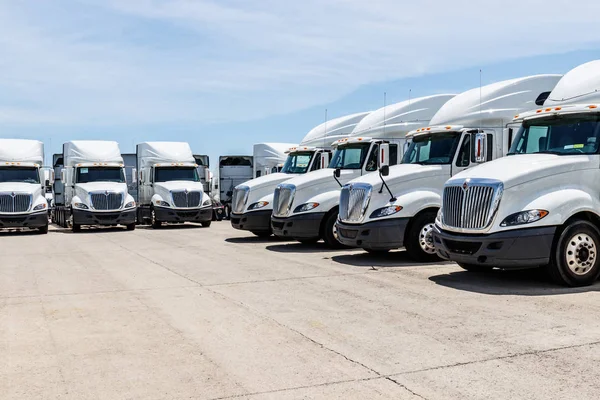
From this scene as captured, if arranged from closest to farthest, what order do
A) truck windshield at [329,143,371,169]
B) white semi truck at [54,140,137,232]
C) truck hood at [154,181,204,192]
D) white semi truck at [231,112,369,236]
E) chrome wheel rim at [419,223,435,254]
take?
1. chrome wheel rim at [419,223,435,254]
2. truck windshield at [329,143,371,169]
3. white semi truck at [231,112,369,236]
4. white semi truck at [54,140,137,232]
5. truck hood at [154,181,204,192]

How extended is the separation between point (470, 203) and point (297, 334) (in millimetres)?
3970

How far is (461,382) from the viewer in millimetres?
5188

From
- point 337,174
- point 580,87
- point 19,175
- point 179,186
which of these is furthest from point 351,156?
point 19,175

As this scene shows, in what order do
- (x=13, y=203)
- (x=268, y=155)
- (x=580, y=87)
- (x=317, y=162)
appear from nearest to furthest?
1. (x=580, y=87)
2. (x=317, y=162)
3. (x=13, y=203)
4. (x=268, y=155)

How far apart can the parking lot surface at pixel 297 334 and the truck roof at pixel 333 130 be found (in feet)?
28.4

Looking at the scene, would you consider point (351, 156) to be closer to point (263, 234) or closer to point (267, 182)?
point (267, 182)

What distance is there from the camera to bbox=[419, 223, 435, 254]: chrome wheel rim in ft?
40.1

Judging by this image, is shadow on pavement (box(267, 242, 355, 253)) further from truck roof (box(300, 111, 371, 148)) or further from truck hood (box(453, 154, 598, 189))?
truck hood (box(453, 154, 598, 189))

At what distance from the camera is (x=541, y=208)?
914cm

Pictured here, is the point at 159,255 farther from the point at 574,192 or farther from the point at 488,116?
the point at 574,192

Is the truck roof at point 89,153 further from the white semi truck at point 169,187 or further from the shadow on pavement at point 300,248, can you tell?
the shadow on pavement at point 300,248

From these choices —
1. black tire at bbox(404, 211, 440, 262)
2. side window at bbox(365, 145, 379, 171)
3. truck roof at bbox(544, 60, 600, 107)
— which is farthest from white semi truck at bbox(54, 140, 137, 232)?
truck roof at bbox(544, 60, 600, 107)

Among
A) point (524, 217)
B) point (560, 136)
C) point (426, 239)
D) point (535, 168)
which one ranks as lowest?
point (426, 239)

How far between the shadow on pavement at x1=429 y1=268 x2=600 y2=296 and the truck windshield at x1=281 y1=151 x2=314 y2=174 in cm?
920
